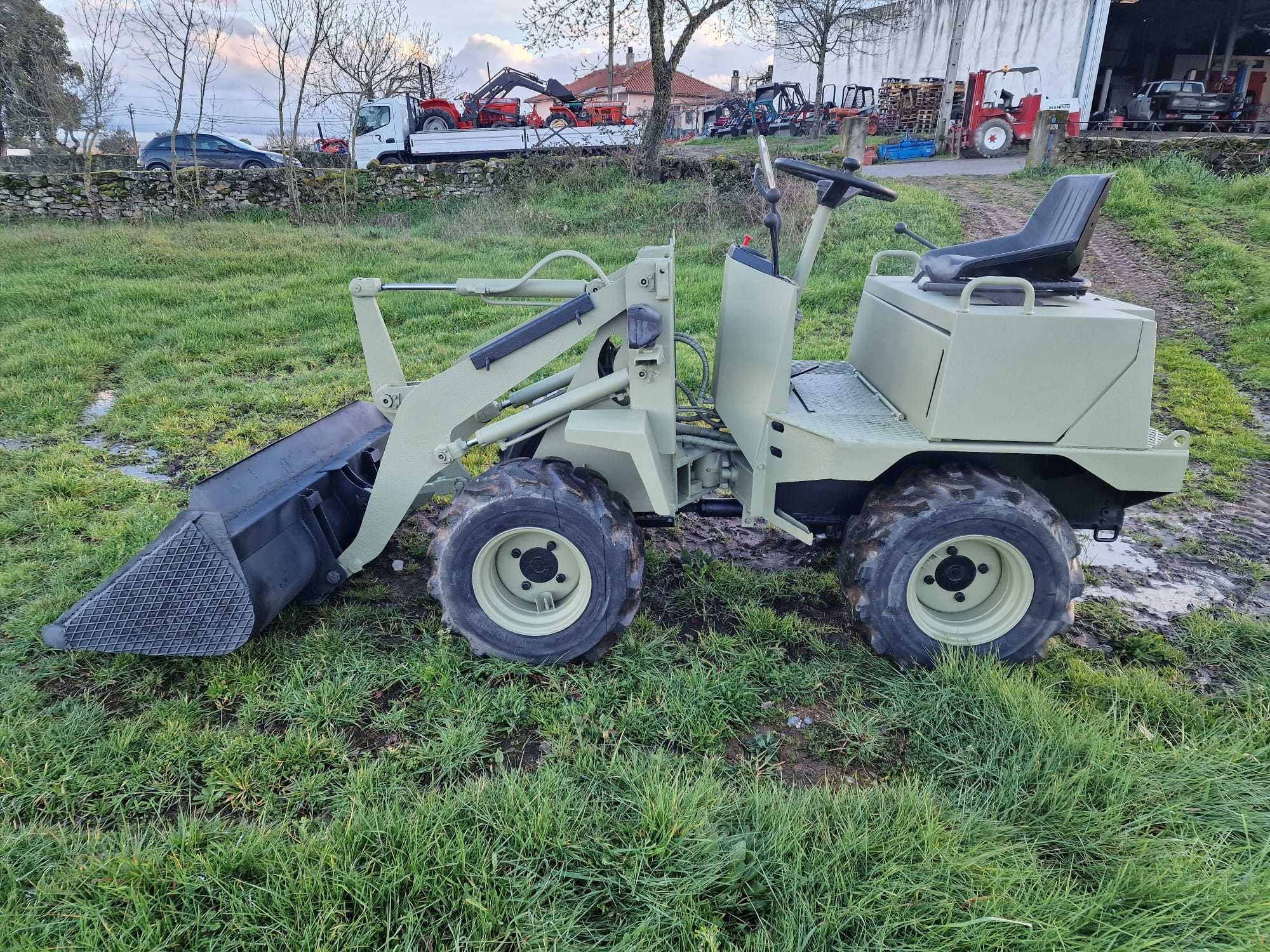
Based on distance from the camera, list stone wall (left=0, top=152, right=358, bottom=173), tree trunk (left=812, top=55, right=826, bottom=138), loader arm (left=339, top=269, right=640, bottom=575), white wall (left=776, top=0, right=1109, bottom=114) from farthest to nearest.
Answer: tree trunk (left=812, top=55, right=826, bottom=138), white wall (left=776, top=0, right=1109, bottom=114), stone wall (left=0, top=152, right=358, bottom=173), loader arm (left=339, top=269, right=640, bottom=575)

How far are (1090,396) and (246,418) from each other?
567 cm

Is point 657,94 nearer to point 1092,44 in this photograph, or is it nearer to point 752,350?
point 752,350

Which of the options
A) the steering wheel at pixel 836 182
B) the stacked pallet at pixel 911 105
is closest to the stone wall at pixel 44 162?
the steering wheel at pixel 836 182

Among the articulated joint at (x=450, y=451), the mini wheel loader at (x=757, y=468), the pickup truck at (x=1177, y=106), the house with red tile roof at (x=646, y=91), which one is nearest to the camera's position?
the mini wheel loader at (x=757, y=468)

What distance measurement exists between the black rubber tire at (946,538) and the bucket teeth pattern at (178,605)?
2.40 m

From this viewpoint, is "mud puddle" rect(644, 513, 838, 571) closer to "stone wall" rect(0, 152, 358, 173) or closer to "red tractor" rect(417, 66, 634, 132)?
"stone wall" rect(0, 152, 358, 173)

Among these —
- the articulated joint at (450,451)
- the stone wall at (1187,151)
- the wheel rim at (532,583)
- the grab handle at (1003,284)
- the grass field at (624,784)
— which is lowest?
the grass field at (624,784)

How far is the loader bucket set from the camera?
2.81 meters

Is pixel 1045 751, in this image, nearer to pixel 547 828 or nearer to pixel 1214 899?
pixel 1214 899

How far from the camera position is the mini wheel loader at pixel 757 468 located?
110 inches

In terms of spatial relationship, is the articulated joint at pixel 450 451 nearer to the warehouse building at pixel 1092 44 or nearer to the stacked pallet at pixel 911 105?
the stacked pallet at pixel 911 105

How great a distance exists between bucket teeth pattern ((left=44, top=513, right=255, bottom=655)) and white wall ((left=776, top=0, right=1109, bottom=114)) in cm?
2531

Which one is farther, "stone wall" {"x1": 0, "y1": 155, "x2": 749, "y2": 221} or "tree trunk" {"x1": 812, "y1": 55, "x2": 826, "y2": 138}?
"tree trunk" {"x1": 812, "y1": 55, "x2": 826, "y2": 138}

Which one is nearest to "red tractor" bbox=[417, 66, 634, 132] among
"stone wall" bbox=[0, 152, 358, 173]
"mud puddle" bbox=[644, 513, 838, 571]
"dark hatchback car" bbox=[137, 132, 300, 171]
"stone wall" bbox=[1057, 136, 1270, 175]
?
"stone wall" bbox=[0, 152, 358, 173]
